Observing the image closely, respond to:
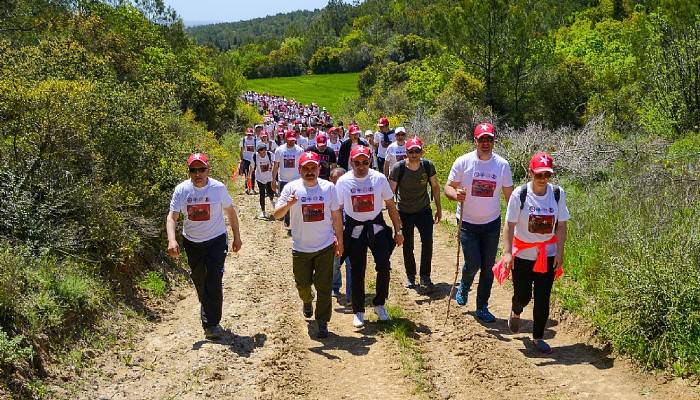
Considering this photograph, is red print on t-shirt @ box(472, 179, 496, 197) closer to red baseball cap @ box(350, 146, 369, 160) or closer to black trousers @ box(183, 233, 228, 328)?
red baseball cap @ box(350, 146, 369, 160)

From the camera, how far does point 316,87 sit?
8194 cm

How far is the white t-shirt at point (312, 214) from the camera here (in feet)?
20.2

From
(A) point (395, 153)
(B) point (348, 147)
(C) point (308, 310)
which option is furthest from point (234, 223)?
(B) point (348, 147)

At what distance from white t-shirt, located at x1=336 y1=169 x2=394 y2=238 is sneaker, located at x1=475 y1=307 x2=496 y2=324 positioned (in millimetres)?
1621

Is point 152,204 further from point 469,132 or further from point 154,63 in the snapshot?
point 154,63

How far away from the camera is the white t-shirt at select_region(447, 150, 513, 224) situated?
6.52 meters

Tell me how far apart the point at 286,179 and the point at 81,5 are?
20.6 metres

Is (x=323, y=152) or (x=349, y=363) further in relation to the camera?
(x=323, y=152)

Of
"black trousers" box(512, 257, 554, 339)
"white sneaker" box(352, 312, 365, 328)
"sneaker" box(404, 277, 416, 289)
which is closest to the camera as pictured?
"black trousers" box(512, 257, 554, 339)

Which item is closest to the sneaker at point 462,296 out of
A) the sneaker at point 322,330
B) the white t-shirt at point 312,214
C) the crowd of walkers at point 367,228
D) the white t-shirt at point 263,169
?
the crowd of walkers at point 367,228

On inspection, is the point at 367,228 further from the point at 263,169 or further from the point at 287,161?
the point at 263,169

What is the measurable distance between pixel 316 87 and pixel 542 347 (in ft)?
257

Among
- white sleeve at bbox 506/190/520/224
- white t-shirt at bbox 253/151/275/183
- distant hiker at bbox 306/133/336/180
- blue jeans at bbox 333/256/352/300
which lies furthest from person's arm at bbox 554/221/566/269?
white t-shirt at bbox 253/151/275/183

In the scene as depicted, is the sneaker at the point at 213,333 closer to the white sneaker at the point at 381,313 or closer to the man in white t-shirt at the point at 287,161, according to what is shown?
the white sneaker at the point at 381,313
